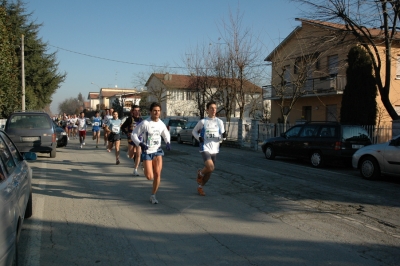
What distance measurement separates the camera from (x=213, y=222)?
590cm

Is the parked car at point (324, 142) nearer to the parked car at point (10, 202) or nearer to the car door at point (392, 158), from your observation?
the car door at point (392, 158)

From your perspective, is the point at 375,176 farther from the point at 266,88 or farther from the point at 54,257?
the point at 266,88

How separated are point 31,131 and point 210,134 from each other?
26.0 feet

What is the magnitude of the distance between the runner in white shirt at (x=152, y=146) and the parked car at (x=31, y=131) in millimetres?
7427

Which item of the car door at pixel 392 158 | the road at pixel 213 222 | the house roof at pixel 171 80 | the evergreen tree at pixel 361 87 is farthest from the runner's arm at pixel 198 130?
the house roof at pixel 171 80

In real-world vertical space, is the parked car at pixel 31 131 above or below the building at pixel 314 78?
below

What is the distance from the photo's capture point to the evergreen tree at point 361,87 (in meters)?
19.0

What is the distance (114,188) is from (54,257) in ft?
13.2

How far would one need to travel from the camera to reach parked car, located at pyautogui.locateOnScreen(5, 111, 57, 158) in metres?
12.9

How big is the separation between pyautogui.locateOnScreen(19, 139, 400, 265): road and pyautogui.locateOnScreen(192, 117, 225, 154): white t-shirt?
3.20 feet

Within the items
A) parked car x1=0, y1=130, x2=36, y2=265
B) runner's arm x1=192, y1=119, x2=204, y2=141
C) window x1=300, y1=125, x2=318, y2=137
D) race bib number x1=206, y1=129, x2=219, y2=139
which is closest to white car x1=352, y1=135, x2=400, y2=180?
window x1=300, y1=125, x2=318, y2=137

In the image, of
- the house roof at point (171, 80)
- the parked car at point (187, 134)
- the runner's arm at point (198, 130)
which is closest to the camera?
the runner's arm at point (198, 130)

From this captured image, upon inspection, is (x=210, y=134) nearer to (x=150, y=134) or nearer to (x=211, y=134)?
(x=211, y=134)

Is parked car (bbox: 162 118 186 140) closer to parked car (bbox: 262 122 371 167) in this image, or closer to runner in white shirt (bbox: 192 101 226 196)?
parked car (bbox: 262 122 371 167)
